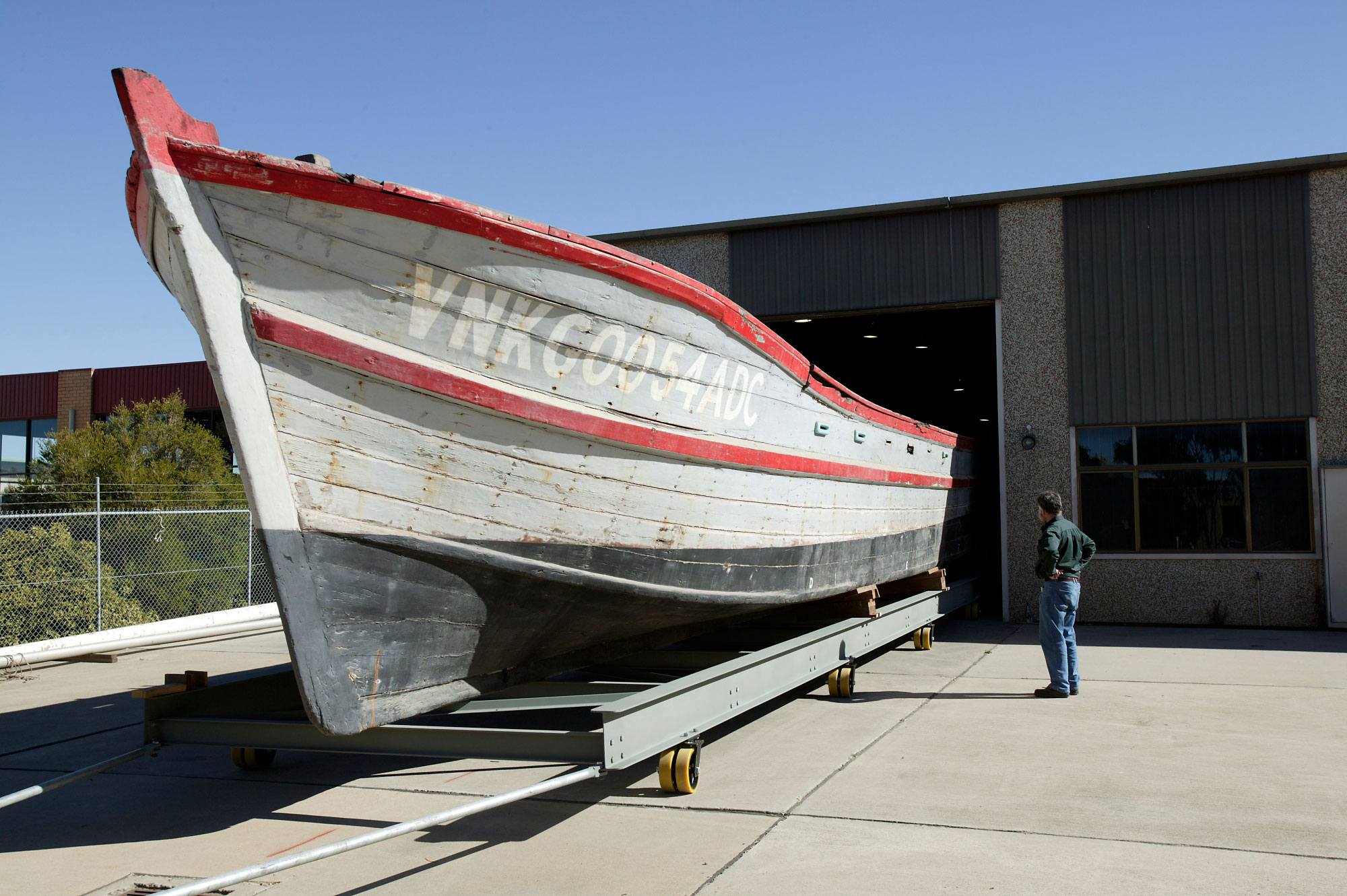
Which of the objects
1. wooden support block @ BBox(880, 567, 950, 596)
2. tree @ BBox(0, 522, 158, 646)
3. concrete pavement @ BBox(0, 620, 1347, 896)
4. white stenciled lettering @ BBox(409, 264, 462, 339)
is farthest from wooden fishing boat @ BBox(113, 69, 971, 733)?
tree @ BBox(0, 522, 158, 646)

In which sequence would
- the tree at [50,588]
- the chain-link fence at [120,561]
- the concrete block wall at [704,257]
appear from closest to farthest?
the tree at [50,588] < the chain-link fence at [120,561] < the concrete block wall at [704,257]

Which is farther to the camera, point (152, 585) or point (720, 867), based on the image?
point (152, 585)

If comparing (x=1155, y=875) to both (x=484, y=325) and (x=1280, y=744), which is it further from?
(x=484, y=325)

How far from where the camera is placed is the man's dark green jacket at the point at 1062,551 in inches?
281

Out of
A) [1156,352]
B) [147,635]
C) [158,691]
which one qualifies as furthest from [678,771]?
[1156,352]

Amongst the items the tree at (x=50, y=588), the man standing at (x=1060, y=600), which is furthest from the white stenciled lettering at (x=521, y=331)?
the tree at (x=50, y=588)

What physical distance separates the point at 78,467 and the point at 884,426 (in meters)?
12.4

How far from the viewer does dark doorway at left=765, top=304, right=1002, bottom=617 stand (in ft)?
45.0

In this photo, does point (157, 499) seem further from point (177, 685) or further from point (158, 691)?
point (158, 691)

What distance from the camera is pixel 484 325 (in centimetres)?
432

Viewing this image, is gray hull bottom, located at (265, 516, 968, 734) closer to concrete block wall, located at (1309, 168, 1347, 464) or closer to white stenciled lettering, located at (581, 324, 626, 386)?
white stenciled lettering, located at (581, 324, 626, 386)

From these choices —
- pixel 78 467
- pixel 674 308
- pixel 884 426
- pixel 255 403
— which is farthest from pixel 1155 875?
pixel 78 467

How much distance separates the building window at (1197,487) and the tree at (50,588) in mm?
11097

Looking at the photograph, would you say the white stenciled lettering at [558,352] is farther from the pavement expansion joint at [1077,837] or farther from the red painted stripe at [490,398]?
the pavement expansion joint at [1077,837]
